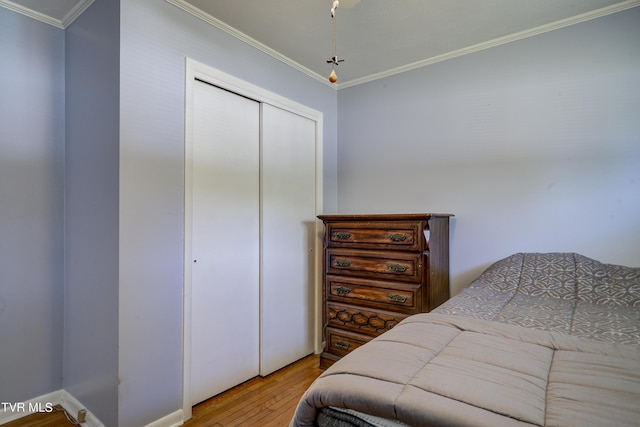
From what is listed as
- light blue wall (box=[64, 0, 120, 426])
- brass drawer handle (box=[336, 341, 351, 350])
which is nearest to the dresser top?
brass drawer handle (box=[336, 341, 351, 350])

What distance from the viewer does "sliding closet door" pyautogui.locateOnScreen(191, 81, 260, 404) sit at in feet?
6.52

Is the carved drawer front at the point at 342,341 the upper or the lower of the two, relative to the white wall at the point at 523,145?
lower

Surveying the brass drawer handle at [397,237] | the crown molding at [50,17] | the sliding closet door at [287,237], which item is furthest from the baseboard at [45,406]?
the crown molding at [50,17]

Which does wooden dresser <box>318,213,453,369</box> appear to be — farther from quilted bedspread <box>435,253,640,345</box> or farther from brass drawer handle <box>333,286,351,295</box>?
quilted bedspread <box>435,253,640,345</box>

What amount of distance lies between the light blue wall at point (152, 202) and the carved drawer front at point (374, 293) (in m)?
1.07

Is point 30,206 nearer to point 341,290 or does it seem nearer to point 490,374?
point 341,290

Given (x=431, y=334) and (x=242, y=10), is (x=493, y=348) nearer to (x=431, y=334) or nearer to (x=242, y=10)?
(x=431, y=334)

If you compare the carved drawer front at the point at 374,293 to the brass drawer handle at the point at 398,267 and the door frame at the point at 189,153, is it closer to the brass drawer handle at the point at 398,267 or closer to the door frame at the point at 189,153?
the brass drawer handle at the point at 398,267

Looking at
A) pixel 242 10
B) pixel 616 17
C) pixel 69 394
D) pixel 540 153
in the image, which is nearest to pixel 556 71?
pixel 616 17

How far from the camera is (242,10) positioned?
1918 millimetres

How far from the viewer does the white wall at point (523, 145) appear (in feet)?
6.17

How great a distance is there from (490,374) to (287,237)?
1.93 m

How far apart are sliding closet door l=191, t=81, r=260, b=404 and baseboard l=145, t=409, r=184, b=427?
152 mm

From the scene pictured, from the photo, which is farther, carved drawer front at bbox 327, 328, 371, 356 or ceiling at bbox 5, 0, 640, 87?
carved drawer front at bbox 327, 328, 371, 356
